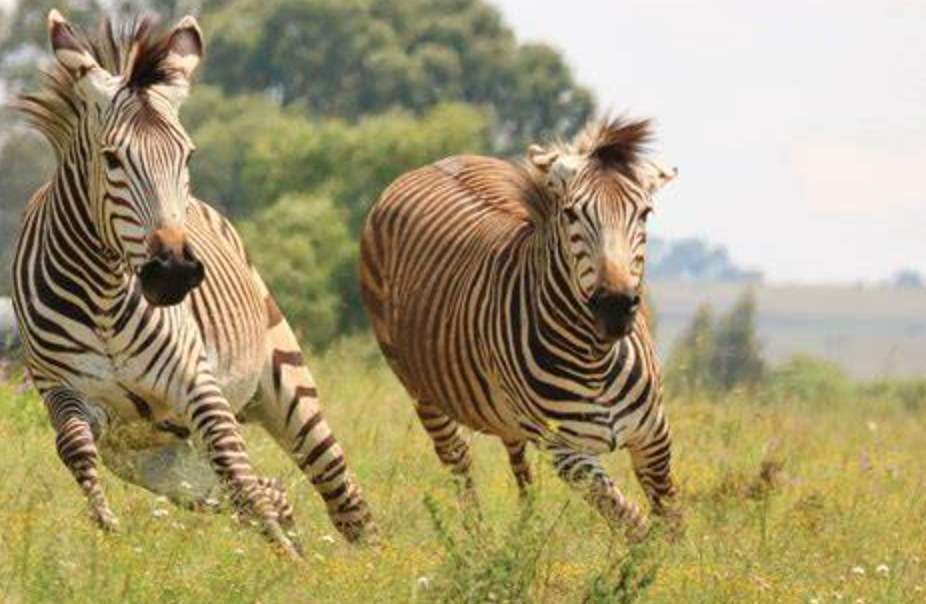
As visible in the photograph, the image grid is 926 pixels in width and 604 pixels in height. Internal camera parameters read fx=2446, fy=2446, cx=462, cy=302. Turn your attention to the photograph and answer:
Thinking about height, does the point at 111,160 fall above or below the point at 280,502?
above

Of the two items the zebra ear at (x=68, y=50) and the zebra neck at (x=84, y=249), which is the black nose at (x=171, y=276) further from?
the zebra ear at (x=68, y=50)

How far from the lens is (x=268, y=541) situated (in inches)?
367

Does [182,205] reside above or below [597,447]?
above

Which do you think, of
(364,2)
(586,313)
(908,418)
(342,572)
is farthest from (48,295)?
(364,2)

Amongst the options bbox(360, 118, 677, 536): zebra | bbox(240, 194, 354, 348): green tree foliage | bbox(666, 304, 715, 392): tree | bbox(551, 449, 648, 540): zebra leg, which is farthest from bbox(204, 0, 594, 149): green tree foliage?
bbox(551, 449, 648, 540): zebra leg

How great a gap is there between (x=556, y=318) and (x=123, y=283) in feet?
7.03

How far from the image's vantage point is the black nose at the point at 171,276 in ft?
28.3

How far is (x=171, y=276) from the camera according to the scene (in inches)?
340

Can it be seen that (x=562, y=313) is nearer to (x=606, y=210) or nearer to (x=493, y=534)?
(x=606, y=210)

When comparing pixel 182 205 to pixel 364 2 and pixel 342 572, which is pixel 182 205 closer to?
pixel 342 572

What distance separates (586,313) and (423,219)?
2.39m

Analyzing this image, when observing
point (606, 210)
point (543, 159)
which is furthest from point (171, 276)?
point (543, 159)

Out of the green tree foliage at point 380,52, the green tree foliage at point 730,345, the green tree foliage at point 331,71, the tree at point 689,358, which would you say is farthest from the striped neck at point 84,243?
the green tree foliage at point 380,52

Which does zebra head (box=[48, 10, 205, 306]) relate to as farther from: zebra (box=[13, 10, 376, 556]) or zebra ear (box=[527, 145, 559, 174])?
zebra ear (box=[527, 145, 559, 174])
